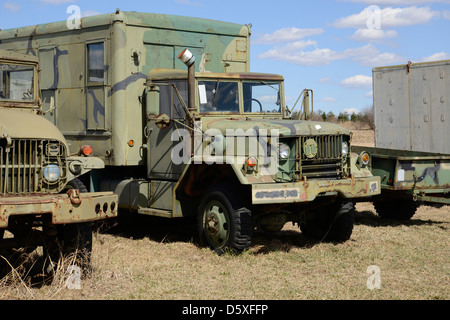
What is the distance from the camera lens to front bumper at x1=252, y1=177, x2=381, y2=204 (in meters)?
7.27

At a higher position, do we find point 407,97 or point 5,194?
point 407,97

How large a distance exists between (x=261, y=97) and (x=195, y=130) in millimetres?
1268

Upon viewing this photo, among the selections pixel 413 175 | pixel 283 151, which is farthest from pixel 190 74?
pixel 413 175

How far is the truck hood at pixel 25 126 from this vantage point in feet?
19.6

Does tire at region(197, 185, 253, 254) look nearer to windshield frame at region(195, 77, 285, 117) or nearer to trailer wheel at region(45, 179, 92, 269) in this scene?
windshield frame at region(195, 77, 285, 117)

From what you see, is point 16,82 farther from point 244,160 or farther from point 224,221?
point 224,221

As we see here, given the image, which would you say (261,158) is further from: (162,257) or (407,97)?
(407,97)

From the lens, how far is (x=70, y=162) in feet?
21.3

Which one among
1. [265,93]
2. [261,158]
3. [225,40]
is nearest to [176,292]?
[261,158]

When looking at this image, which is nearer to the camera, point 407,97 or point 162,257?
point 162,257

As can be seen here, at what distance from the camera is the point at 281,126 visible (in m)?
7.83

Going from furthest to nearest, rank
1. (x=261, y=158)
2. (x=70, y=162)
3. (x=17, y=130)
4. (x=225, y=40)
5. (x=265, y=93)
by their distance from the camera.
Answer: (x=225, y=40)
(x=265, y=93)
(x=261, y=158)
(x=70, y=162)
(x=17, y=130)

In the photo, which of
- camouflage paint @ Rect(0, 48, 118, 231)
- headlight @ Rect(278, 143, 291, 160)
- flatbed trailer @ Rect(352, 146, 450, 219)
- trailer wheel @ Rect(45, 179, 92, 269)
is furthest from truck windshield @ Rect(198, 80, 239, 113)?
trailer wheel @ Rect(45, 179, 92, 269)
